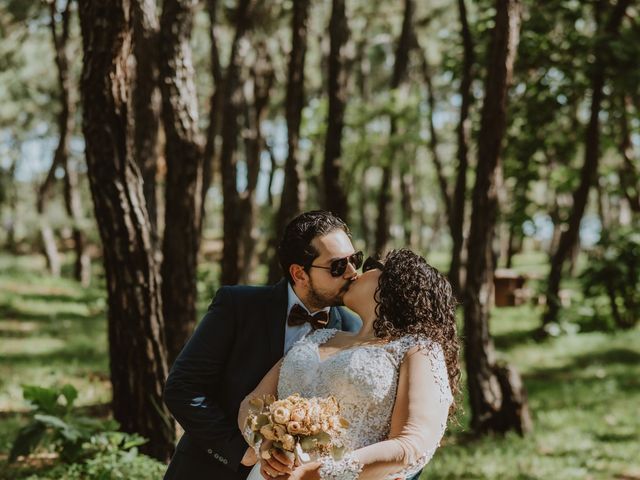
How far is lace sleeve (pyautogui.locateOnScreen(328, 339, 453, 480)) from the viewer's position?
3.24m

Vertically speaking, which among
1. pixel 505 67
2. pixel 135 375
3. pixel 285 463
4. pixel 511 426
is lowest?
pixel 511 426

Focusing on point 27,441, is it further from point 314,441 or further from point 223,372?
point 314,441

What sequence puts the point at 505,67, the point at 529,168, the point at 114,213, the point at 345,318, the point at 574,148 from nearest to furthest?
the point at 345,318 < the point at 114,213 < the point at 505,67 < the point at 529,168 < the point at 574,148

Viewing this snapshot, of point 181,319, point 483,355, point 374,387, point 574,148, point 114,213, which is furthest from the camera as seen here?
point 574,148

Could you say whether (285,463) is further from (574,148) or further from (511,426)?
(574,148)

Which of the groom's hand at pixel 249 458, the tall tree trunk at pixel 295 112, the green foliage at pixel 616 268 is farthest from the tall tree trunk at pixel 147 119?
the green foliage at pixel 616 268

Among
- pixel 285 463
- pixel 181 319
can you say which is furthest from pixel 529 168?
pixel 285 463

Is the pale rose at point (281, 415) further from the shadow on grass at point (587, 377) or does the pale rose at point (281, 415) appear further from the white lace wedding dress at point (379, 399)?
the shadow on grass at point (587, 377)

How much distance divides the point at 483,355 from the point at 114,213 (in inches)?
241

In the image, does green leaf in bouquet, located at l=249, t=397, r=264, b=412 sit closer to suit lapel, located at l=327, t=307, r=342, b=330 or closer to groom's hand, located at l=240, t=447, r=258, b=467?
groom's hand, located at l=240, t=447, r=258, b=467

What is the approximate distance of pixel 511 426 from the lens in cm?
1082

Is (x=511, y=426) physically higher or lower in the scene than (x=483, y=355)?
lower

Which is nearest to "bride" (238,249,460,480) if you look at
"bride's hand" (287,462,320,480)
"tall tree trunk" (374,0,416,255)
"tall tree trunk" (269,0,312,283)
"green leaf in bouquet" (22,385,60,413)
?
"bride's hand" (287,462,320,480)

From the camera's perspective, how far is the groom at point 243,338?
3.83 metres
